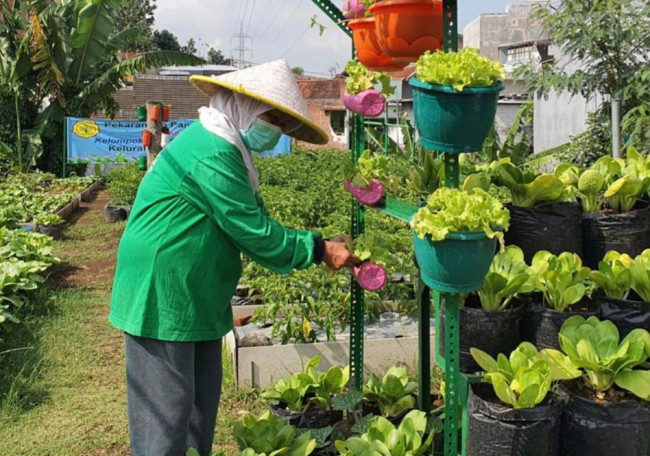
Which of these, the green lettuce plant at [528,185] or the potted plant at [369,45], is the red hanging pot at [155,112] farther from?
the green lettuce plant at [528,185]

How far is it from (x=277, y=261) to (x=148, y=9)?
67.4 metres

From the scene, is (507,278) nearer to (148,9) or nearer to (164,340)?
(164,340)

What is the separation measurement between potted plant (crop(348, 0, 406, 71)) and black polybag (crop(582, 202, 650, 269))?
1.01 m

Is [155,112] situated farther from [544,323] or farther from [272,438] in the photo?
[544,323]

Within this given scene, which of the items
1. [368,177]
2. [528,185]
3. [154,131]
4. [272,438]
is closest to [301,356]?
[272,438]

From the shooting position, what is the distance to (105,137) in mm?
15445

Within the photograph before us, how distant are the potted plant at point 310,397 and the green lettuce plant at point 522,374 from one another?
3.55ft

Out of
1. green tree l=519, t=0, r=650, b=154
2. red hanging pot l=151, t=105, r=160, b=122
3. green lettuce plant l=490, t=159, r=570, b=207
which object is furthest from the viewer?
red hanging pot l=151, t=105, r=160, b=122

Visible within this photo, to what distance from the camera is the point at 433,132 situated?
2148mm

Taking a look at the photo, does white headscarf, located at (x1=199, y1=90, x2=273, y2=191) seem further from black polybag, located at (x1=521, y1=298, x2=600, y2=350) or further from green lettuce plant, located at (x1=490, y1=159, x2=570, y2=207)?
black polybag, located at (x1=521, y1=298, x2=600, y2=350)

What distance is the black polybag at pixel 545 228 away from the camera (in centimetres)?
276

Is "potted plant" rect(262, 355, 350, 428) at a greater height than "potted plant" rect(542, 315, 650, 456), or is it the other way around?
"potted plant" rect(542, 315, 650, 456)

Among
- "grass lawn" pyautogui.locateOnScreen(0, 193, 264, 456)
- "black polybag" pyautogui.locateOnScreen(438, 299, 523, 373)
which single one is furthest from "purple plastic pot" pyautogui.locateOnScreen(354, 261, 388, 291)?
"grass lawn" pyautogui.locateOnScreen(0, 193, 264, 456)

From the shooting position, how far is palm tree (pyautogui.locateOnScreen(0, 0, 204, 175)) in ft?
48.4
